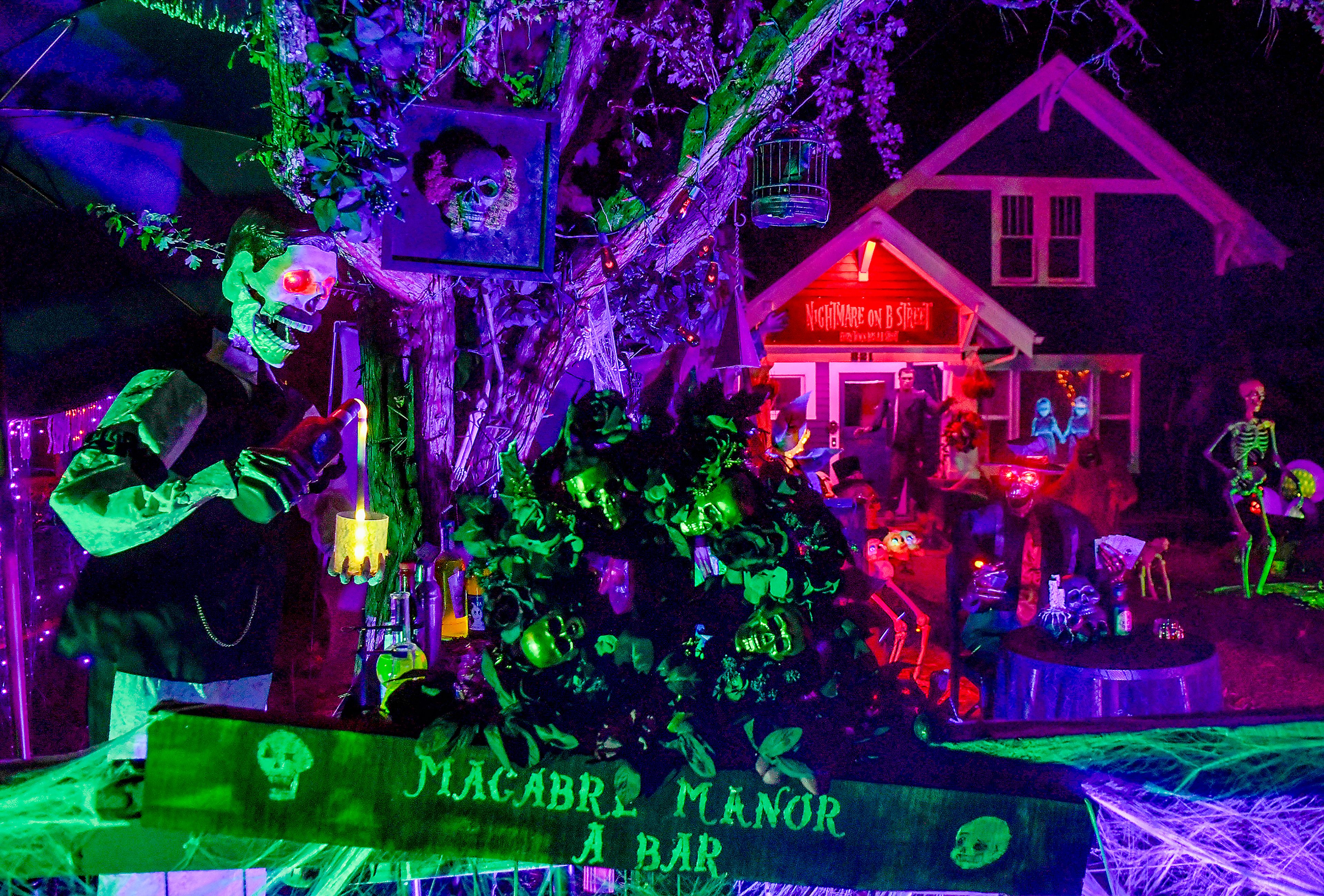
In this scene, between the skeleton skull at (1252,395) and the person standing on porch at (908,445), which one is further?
the person standing on porch at (908,445)

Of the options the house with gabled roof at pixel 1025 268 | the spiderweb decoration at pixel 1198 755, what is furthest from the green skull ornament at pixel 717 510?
the house with gabled roof at pixel 1025 268

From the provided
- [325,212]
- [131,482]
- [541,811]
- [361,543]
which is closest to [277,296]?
[325,212]

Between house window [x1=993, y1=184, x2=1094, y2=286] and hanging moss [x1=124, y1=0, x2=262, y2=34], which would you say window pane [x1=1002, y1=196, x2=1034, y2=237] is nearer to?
house window [x1=993, y1=184, x2=1094, y2=286]

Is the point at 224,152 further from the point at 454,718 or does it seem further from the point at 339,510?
the point at 454,718

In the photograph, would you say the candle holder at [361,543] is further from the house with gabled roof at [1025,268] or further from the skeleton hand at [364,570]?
the house with gabled roof at [1025,268]

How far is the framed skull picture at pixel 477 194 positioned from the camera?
8.43 feet

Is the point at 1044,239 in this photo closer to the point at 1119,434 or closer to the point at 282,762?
the point at 1119,434

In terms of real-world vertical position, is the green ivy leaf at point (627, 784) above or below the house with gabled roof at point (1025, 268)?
below

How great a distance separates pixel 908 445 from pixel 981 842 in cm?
969

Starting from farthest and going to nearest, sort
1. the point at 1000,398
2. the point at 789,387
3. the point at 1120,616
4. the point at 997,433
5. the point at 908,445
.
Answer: the point at 997,433, the point at 1000,398, the point at 789,387, the point at 908,445, the point at 1120,616

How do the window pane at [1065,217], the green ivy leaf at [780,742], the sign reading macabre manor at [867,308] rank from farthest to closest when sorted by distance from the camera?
the window pane at [1065,217], the sign reading macabre manor at [867,308], the green ivy leaf at [780,742]

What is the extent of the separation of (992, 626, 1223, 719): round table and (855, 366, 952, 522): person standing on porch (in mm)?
5831

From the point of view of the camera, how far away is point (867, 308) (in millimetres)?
12422

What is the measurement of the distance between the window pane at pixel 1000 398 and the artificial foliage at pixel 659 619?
44.0 ft
